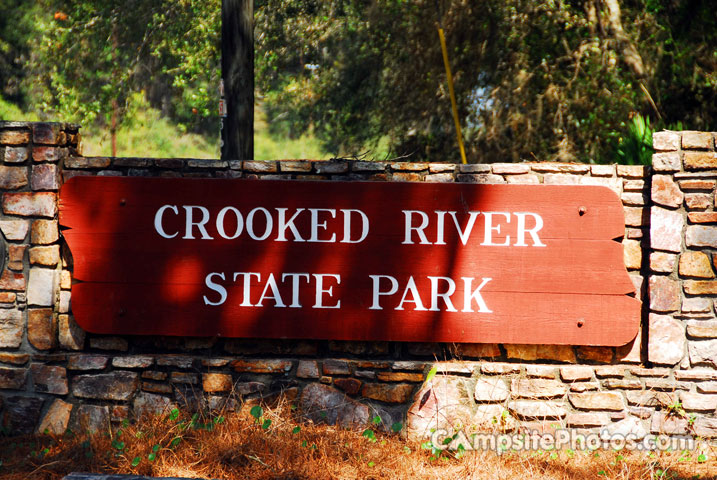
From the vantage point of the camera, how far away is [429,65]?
33.9ft

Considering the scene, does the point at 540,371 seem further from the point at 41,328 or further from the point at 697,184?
the point at 41,328

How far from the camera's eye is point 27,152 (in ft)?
→ 13.5

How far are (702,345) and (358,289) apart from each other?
2.06m

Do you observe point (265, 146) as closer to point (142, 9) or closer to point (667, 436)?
point (142, 9)

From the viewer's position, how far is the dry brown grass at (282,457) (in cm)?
362

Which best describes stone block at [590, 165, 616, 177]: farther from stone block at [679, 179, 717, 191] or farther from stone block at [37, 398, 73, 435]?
stone block at [37, 398, 73, 435]

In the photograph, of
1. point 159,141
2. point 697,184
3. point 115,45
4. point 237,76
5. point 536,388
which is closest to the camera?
point 697,184

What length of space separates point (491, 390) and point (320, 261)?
1286 mm

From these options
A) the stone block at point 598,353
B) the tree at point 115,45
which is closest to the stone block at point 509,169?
the stone block at point 598,353

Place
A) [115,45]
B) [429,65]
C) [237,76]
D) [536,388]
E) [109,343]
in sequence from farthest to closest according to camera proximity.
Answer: [115,45] → [429,65] → [237,76] → [109,343] → [536,388]

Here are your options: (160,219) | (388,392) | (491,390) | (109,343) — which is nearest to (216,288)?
(160,219)

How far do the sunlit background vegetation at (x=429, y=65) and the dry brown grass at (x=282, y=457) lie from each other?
388 cm

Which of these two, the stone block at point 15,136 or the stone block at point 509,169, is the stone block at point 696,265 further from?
the stone block at point 15,136

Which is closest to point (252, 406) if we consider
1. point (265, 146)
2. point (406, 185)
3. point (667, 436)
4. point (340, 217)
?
point (340, 217)
